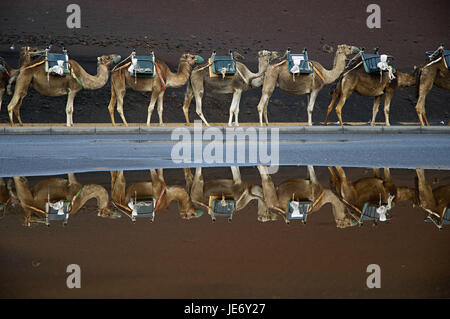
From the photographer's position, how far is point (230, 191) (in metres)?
6.57

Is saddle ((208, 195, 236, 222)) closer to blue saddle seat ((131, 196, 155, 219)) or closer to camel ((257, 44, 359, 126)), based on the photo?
blue saddle seat ((131, 196, 155, 219))

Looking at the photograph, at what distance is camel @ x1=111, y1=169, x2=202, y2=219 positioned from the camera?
5.48m

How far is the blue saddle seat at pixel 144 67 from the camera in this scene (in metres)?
17.7

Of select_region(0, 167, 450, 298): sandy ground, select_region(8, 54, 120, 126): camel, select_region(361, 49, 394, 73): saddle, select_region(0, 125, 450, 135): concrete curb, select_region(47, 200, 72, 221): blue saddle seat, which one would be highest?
select_region(361, 49, 394, 73): saddle

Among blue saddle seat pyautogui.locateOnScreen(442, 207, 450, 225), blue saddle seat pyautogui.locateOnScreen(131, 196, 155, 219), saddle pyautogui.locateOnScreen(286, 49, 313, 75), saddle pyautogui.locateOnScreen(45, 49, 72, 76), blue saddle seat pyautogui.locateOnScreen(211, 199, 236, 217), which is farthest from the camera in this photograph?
saddle pyautogui.locateOnScreen(286, 49, 313, 75)

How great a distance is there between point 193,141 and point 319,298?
39.3 ft

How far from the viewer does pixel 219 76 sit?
1864 centimetres

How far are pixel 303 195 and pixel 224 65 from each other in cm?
1230

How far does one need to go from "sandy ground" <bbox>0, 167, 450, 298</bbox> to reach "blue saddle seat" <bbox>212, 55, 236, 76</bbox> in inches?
518

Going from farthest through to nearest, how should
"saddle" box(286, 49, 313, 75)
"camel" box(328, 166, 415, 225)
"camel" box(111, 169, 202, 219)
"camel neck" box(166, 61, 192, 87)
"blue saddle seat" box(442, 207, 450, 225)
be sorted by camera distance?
"camel neck" box(166, 61, 192, 87)
"saddle" box(286, 49, 313, 75)
"camel" box(328, 166, 415, 225)
"camel" box(111, 169, 202, 219)
"blue saddle seat" box(442, 207, 450, 225)

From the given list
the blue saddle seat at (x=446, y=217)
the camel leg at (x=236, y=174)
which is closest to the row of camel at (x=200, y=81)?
the camel leg at (x=236, y=174)

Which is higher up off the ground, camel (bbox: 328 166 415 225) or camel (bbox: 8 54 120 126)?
camel (bbox: 8 54 120 126)

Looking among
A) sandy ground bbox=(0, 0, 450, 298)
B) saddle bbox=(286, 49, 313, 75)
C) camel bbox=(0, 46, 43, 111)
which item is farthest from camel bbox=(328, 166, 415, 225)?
camel bbox=(0, 46, 43, 111)

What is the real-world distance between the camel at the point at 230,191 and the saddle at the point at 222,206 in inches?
1.3
